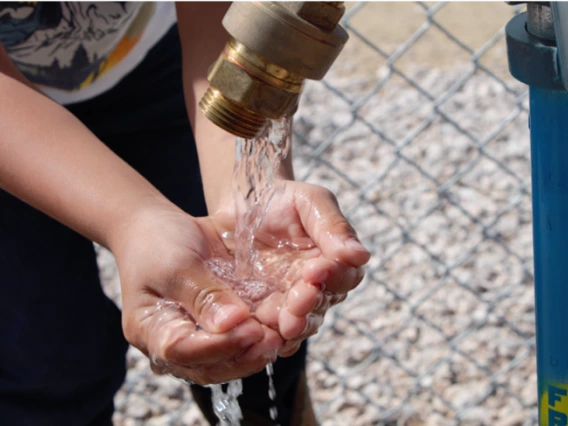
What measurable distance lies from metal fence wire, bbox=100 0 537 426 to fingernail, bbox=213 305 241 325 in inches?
37.4

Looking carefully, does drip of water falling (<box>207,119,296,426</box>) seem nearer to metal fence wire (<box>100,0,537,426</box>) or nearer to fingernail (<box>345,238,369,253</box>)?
fingernail (<box>345,238,369,253</box>)

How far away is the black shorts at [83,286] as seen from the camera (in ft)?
3.46

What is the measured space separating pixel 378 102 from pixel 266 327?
1.98 meters

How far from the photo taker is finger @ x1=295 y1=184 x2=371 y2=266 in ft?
2.64

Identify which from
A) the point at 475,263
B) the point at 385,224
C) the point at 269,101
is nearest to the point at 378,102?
the point at 385,224

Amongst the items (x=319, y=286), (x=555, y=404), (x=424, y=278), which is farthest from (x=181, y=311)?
(x=424, y=278)

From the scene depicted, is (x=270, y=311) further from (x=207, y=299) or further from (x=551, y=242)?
(x=551, y=242)

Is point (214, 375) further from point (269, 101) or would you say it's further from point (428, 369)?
point (428, 369)

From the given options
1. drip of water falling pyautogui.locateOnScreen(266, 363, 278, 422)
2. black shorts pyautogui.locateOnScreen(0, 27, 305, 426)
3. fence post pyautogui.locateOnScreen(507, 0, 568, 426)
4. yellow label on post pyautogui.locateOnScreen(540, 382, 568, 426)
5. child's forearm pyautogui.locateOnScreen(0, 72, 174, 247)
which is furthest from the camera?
drip of water falling pyautogui.locateOnScreen(266, 363, 278, 422)

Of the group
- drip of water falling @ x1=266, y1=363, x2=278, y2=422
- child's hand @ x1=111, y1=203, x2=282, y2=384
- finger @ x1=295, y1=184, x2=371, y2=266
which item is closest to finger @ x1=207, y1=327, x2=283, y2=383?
child's hand @ x1=111, y1=203, x2=282, y2=384

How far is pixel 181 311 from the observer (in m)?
→ 0.80

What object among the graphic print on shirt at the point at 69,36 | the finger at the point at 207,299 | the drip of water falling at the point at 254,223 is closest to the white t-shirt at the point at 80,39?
the graphic print on shirt at the point at 69,36

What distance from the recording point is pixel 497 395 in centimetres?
163

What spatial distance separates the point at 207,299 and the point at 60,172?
23 cm
